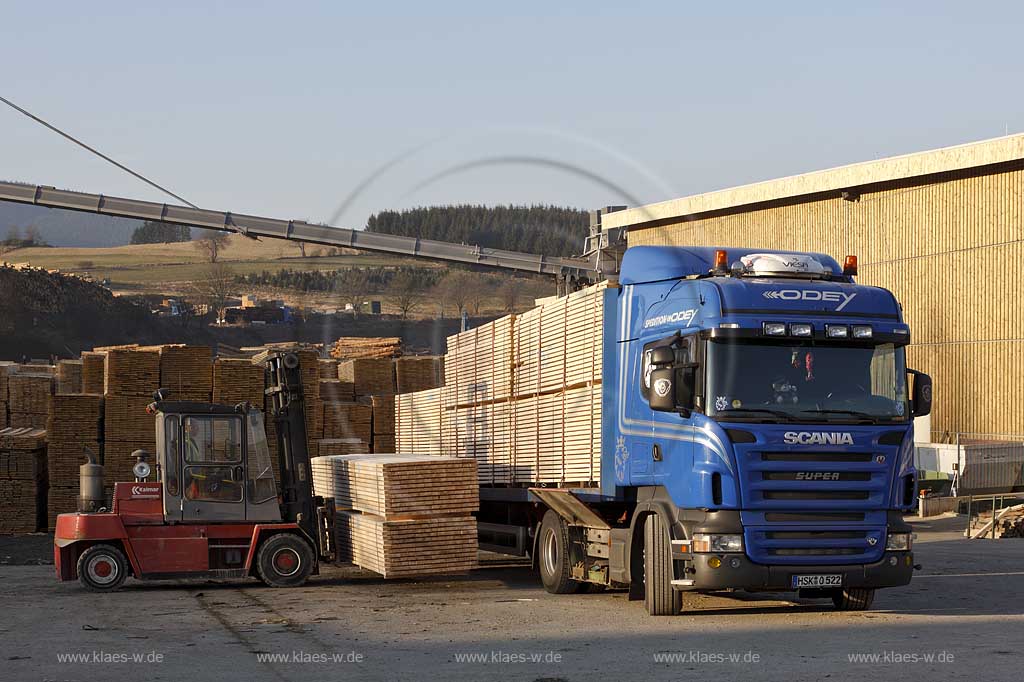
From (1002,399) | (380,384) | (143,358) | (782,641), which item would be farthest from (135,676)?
(1002,399)

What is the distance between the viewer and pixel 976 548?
80.3 feet

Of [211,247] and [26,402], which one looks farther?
[211,247]

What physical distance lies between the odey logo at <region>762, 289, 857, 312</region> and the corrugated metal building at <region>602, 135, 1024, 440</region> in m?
21.3

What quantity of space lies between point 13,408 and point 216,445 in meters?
15.6

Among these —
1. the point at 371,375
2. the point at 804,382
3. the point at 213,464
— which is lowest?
the point at 213,464

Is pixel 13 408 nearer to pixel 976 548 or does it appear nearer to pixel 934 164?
pixel 976 548

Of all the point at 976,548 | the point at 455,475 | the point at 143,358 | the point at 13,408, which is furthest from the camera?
the point at 13,408

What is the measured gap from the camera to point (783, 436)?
1269 cm

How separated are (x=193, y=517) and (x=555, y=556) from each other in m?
5.08

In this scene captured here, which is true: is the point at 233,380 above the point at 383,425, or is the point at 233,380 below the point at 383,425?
above
